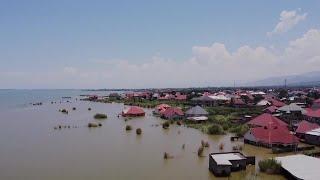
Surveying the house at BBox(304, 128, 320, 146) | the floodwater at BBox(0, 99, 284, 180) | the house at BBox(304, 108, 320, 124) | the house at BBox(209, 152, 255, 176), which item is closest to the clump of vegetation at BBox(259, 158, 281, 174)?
the floodwater at BBox(0, 99, 284, 180)

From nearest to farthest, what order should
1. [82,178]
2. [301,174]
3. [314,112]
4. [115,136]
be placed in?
[301,174] → [82,178] → [115,136] → [314,112]

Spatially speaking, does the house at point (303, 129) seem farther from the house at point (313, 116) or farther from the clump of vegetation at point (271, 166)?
the clump of vegetation at point (271, 166)

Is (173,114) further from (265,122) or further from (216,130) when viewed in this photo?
(265,122)

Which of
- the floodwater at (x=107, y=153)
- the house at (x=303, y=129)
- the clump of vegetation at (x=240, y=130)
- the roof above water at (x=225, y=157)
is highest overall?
the house at (x=303, y=129)

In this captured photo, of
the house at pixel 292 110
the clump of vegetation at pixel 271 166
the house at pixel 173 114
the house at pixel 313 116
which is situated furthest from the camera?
the house at pixel 173 114

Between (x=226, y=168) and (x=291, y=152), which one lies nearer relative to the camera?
(x=226, y=168)

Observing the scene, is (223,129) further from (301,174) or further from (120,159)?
(301,174)

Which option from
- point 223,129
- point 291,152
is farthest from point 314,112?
point 291,152

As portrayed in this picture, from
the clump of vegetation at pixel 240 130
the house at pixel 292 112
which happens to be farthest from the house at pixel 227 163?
the house at pixel 292 112
